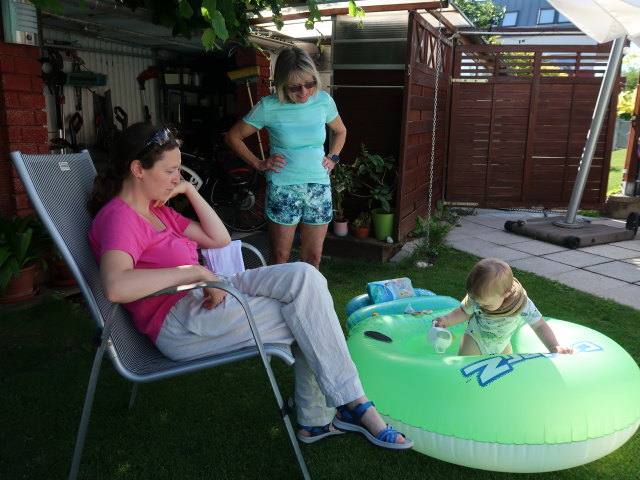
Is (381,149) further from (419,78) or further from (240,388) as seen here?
(240,388)

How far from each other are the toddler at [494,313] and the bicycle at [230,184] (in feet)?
12.7

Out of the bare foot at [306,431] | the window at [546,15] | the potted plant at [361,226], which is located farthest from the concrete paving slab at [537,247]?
the window at [546,15]

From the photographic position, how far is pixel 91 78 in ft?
20.4

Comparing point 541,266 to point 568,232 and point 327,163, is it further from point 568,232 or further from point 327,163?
point 327,163

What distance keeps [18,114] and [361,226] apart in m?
3.00

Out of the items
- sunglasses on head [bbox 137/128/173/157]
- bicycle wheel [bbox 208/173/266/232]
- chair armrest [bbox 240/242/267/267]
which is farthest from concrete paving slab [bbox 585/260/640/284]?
sunglasses on head [bbox 137/128/173/157]

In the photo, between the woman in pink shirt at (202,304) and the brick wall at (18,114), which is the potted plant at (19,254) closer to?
the brick wall at (18,114)

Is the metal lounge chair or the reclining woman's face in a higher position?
the reclining woman's face

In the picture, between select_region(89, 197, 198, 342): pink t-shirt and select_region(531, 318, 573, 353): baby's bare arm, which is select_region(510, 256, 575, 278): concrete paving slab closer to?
select_region(531, 318, 573, 353): baby's bare arm

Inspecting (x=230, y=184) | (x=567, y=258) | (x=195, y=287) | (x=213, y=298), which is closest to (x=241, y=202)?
(x=230, y=184)

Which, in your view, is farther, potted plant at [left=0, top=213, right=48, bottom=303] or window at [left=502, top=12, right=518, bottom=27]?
window at [left=502, top=12, right=518, bottom=27]

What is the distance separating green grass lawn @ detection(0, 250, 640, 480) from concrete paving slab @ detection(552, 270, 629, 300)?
2.88 ft

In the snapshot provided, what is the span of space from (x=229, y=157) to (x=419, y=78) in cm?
221

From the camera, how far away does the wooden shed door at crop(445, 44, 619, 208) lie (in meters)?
7.47
